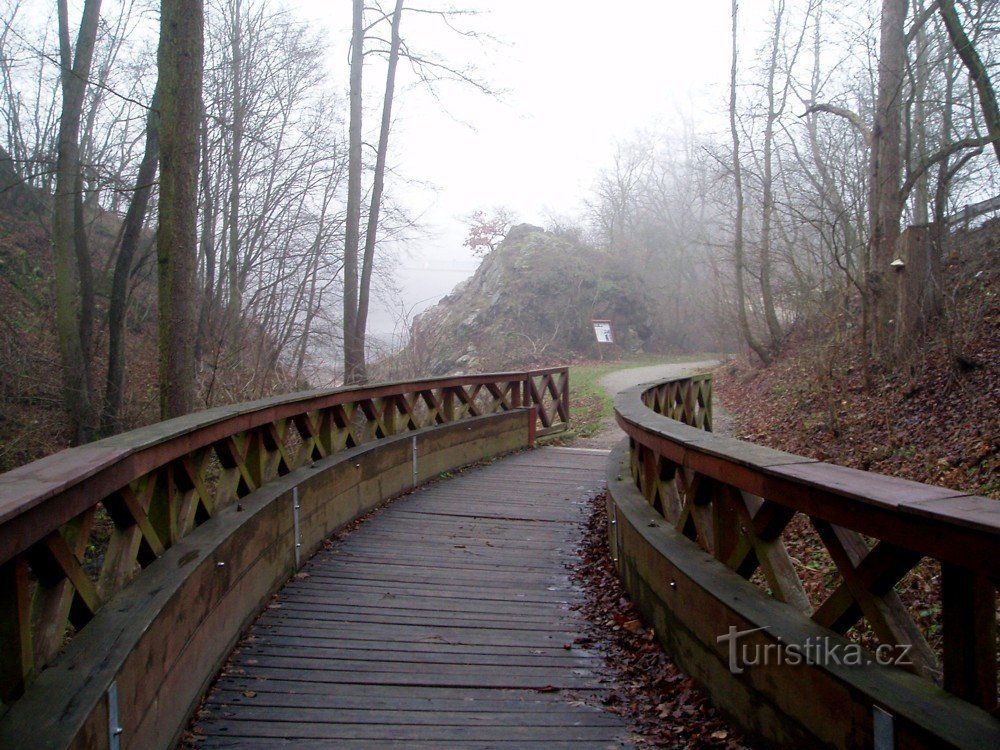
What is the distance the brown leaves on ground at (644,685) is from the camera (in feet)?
11.0

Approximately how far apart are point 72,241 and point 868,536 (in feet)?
42.3

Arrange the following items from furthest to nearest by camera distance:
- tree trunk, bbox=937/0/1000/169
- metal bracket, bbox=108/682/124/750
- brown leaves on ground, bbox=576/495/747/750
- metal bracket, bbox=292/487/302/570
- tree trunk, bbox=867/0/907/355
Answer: tree trunk, bbox=867/0/907/355 → tree trunk, bbox=937/0/1000/169 → metal bracket, bbox=292/487/302/570 → brown leaves on ground, bbox=576/495/747/750 → metal bracket, bbox=108/682/124/750

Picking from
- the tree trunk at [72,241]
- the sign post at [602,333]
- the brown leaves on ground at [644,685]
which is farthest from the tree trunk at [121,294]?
the sign post at [602,333]

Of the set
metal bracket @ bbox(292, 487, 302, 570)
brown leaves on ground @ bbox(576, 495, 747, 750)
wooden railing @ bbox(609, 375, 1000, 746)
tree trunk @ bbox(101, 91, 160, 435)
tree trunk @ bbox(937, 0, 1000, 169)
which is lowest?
brown leaves on ground @ bbox(576, 495, 747, 750)

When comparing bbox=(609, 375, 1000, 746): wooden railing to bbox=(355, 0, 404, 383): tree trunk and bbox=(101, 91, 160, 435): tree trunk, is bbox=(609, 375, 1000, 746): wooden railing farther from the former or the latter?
bbox=(355, 0, 404, 383): tree trunk

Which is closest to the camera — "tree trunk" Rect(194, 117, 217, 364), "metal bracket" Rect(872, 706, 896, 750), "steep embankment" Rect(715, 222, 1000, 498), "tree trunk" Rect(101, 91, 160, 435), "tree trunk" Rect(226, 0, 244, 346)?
"metal bracket" Rect(872, 706, 896, 750)

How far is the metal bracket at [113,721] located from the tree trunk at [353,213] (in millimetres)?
14258

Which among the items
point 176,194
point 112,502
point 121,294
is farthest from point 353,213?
point 112,502

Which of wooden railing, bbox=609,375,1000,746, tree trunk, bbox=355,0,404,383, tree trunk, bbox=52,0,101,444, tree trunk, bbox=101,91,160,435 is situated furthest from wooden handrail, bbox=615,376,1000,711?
tree trunk, bbox=355,0,404,383

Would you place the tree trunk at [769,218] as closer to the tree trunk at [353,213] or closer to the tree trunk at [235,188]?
the tree trunk at [353,213]

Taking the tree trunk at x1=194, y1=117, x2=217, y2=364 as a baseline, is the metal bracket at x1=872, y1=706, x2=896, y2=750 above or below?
below

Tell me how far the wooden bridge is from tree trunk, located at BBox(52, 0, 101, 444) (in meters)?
6.62

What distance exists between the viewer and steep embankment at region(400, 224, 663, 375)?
36.1 metres

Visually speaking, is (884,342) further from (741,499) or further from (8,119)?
(8,119)
